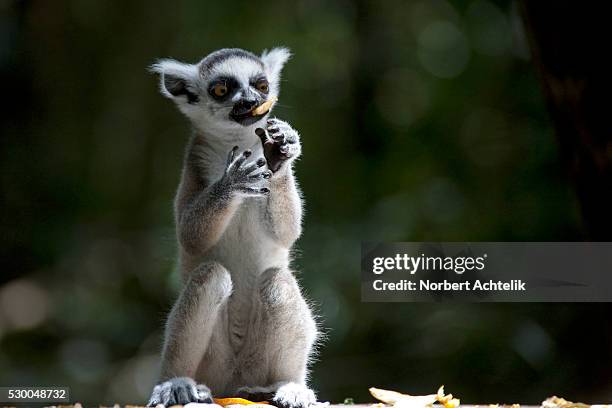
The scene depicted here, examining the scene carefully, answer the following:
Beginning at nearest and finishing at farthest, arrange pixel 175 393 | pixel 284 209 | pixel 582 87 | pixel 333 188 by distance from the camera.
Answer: pixel 175 393
pixel 284 209
pixel 582 87
pixel 333 188

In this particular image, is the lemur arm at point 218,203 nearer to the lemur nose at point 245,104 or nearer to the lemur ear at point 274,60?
the lemur nose at point 245,104

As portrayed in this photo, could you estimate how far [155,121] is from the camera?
5391mm

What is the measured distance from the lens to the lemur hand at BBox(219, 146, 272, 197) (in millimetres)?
3172

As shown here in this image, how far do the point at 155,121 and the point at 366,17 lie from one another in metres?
1.50

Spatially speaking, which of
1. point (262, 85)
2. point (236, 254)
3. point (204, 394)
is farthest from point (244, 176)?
point (204, 394)

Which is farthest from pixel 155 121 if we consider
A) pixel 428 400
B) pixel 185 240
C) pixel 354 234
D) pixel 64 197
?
pixel 428 400

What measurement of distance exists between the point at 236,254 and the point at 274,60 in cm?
91

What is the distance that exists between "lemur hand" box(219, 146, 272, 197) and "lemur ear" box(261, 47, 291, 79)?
1.95 feet

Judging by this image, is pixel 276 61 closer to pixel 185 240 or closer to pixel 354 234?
pixel 185 240

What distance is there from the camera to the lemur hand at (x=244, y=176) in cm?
317

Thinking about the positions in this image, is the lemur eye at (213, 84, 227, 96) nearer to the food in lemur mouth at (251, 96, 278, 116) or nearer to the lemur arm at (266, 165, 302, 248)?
the food in lemur mouth at (251, 96, 278, 116)

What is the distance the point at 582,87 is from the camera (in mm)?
3617

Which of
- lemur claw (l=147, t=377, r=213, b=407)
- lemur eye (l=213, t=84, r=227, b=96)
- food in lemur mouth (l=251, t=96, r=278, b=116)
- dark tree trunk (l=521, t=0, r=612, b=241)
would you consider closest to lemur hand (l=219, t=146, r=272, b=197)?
food in lemur mouth (l=251, t=96, r=278, b=116)

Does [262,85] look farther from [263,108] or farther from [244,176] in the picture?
[244,176]
